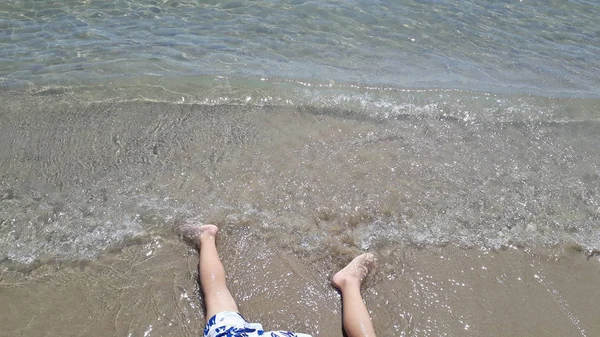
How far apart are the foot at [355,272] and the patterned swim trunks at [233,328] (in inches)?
21.9

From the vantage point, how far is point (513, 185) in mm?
4176

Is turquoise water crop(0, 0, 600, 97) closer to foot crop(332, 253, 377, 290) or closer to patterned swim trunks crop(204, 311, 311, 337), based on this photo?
foot crop(332, 253, 377, 290)

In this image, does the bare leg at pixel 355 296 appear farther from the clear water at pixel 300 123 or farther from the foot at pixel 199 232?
the foot at pixel 199 232

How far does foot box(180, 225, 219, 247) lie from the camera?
3523 mm

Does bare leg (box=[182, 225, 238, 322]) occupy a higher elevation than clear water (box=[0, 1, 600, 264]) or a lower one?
lower

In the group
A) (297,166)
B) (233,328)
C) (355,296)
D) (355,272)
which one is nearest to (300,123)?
(297,166)

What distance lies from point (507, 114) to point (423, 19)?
2.44 m

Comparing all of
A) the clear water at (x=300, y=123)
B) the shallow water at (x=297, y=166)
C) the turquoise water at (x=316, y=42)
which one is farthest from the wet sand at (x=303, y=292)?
the turquoise water at (x=316, y=42)

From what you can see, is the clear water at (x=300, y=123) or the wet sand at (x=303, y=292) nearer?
the wet sand at (x=303, y=292)

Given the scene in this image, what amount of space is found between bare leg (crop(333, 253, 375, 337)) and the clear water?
233mm

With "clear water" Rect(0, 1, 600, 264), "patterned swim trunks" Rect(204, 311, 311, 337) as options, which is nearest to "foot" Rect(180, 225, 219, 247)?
"clear water" Rect(0, 1, 600, 264)

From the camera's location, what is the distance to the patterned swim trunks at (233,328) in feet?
8.91

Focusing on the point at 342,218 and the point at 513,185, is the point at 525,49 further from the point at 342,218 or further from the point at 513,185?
the point at 342,218

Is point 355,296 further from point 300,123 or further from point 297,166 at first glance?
point 300,123
